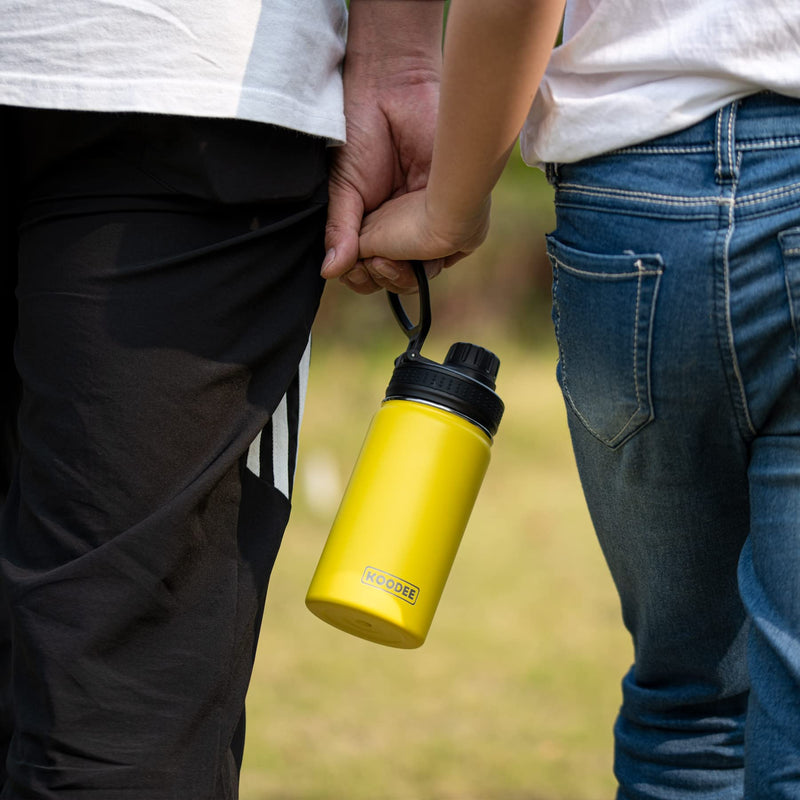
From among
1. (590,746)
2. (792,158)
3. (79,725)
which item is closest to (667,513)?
(792,158)

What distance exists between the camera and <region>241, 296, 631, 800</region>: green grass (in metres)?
2.04

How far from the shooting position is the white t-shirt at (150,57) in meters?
1.03

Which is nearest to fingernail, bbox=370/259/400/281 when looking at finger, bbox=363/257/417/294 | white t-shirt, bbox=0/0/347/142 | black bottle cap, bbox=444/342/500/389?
finger, bbox=363/257/417/294

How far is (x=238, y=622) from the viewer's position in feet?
3.76

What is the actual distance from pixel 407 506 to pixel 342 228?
319mm

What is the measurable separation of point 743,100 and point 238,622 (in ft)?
2.28

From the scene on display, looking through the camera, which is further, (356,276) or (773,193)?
(356,276)

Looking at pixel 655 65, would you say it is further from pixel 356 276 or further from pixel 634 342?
pixel 356 276

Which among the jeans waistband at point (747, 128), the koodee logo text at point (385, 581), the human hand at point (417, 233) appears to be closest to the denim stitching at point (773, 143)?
the jeans waistband at point (747, 128)

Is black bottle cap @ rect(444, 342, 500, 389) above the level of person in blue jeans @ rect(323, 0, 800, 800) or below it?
below

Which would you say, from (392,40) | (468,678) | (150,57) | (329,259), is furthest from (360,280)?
(468,678)

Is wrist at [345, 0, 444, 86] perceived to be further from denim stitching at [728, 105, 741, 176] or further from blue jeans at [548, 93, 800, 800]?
denim stitching at [728, 105, 741, 176]

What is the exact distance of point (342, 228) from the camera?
1232 millimetres

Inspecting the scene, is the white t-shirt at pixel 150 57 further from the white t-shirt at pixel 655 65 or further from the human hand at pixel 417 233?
the white t-shirt at pixel 655 65
